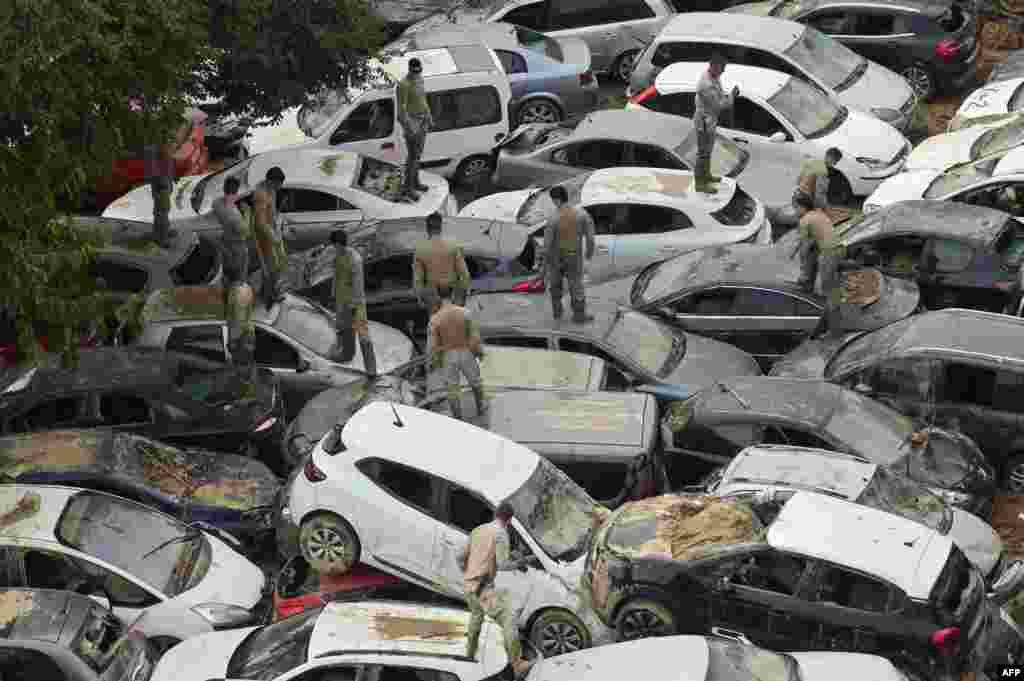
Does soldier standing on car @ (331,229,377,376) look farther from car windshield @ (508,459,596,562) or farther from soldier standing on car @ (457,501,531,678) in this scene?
soldier standing on car @ (457,501,531,678)

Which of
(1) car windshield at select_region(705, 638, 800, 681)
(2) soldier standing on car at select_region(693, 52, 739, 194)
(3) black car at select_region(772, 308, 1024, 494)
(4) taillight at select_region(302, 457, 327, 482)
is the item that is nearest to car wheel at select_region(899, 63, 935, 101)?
(2) soldier standing on car at select_region(693, 52, 739, 194)

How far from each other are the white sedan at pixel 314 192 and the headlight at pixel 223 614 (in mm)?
6673

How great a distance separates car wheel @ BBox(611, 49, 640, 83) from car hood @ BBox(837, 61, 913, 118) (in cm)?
350

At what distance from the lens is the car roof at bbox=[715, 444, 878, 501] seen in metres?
12.8

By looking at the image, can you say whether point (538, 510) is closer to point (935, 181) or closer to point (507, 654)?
point (507, 654)

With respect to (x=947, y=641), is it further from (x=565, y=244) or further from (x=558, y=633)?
(x=565, y=244)

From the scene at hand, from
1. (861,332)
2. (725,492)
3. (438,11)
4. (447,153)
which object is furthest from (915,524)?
(438,11)

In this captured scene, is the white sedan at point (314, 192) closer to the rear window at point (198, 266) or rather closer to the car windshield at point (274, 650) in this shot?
the rear window at point (198, 266)

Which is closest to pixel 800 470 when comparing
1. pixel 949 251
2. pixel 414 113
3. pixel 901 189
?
pixel 949 251

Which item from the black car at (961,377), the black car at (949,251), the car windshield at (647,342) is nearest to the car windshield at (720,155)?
the black car at (949,251)

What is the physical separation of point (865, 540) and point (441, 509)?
3062 millimetres

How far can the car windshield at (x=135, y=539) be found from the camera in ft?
41.1

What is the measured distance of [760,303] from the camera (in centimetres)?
1584

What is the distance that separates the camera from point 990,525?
44.7 ft
